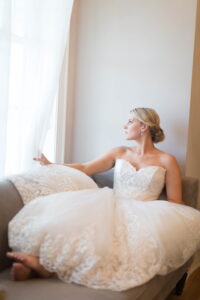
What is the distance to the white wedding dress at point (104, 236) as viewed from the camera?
1.38 m

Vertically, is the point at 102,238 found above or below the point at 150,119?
below

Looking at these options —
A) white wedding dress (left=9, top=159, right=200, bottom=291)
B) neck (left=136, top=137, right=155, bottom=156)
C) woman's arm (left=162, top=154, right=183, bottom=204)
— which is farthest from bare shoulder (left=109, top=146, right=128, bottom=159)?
white wedding dress (left=9, top=159, right=200, bottom=291)

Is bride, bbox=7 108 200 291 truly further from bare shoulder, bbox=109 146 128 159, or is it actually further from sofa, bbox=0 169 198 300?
bare shoulder, bbox=109 146 128 159

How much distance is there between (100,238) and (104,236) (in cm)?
3

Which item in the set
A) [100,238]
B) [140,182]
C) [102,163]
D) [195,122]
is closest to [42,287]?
[100,238]

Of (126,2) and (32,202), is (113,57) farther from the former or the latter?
(32,202)

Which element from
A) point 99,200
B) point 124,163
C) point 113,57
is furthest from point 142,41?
point 99,200

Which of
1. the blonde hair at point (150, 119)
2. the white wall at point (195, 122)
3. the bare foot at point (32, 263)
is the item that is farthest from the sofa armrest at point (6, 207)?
the white wall at point (195, 122)

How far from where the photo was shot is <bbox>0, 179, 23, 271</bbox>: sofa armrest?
5.30ft

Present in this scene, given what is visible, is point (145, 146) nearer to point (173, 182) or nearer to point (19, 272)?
point (173, 182)

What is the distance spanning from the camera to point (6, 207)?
1.69 metres

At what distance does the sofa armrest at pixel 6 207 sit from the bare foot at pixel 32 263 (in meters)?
0.18

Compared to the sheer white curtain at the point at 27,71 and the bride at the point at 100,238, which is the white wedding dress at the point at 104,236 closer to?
the bride at the point at 100,238

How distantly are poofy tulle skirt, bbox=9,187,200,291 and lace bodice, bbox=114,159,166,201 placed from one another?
382 mm
